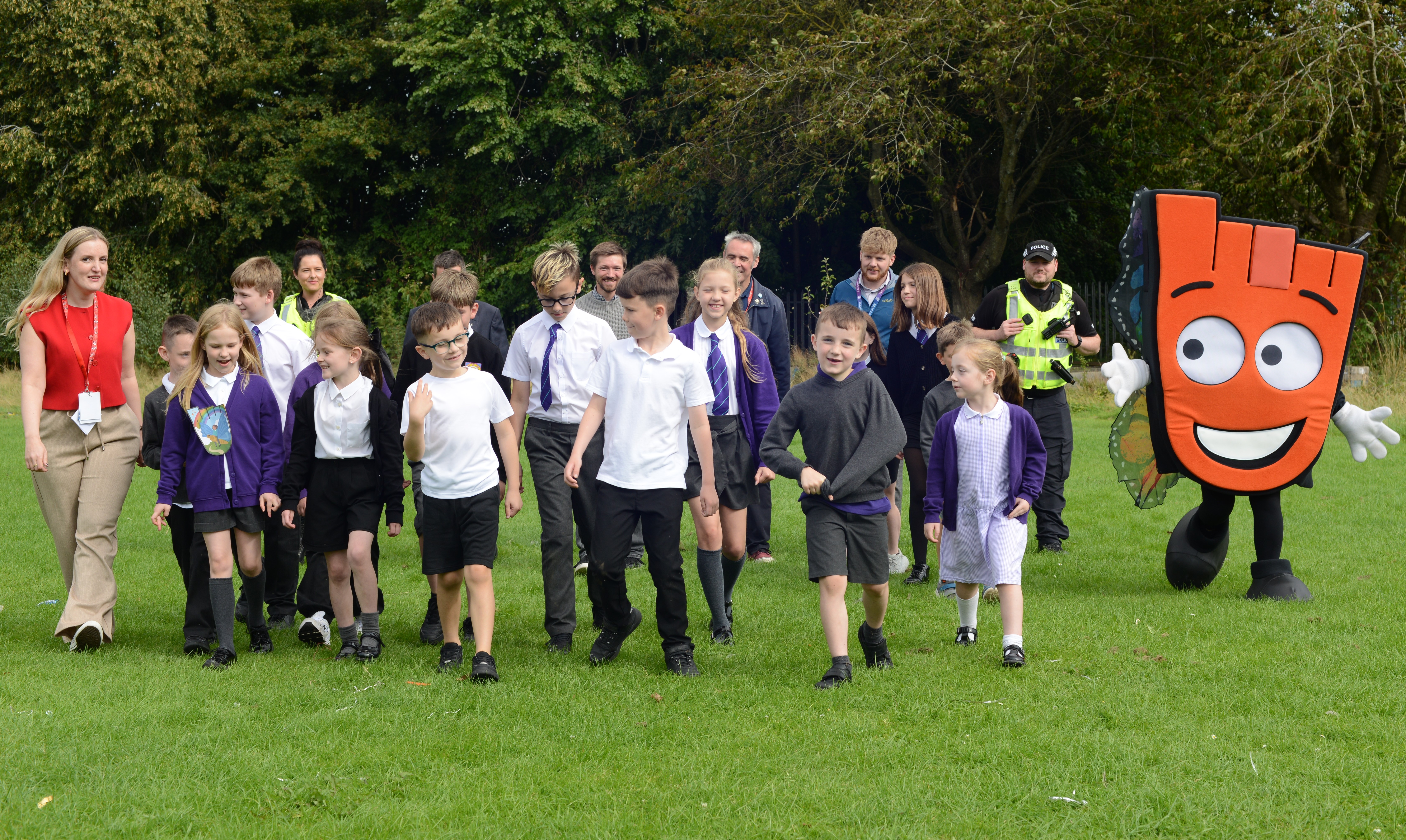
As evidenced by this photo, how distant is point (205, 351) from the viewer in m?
5.78

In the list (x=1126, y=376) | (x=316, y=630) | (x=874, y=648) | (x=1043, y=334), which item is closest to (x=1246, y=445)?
(x=1126, y=376)

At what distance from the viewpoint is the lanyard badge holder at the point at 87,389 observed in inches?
230

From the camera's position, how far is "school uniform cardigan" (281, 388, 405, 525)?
18.5 feet

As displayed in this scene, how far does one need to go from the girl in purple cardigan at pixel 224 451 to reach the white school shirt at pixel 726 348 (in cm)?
216

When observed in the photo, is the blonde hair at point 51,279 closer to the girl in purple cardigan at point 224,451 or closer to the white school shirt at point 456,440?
the girl in purple cardigan at point 224,451

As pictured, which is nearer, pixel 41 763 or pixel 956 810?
pixel 956 810

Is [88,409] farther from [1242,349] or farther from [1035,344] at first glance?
[1242,349]

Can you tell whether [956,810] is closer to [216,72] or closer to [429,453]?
[429,453]

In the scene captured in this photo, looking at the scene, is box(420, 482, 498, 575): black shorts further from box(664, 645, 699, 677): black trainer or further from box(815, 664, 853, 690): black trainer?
box(815, 664, 853, 690): black trainer

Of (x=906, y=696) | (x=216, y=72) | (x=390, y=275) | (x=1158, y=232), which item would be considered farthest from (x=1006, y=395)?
(x=216, y=72)

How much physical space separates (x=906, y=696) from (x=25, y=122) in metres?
31.0

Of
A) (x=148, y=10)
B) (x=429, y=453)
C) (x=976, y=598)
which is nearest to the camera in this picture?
(x=429, y=453)

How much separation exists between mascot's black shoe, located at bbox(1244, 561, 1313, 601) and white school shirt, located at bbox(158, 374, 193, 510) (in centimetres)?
568

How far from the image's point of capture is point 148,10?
2719cm
